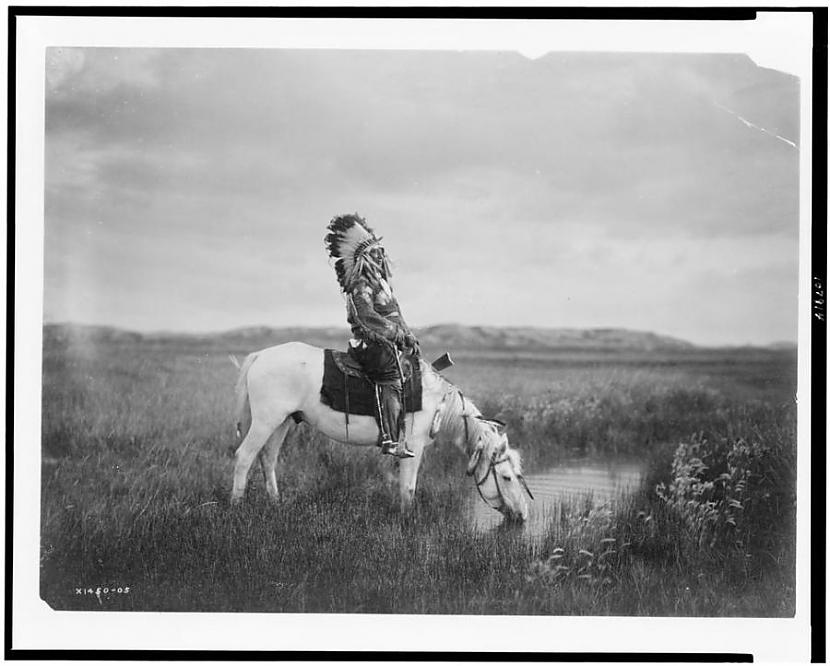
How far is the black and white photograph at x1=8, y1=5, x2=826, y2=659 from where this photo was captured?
428 cm

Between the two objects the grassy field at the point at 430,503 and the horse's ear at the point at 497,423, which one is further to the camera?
the horse's ear at the point at 497,423

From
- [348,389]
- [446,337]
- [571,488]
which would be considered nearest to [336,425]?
[348,389]

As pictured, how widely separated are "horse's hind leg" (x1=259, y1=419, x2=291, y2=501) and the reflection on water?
3.67ft

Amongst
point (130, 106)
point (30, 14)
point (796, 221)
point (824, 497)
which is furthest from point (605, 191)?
point (30, 14)

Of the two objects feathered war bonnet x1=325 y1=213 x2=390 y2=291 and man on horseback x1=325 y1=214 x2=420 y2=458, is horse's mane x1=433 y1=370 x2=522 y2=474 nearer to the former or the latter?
man on horseback x1=325 y1=214 x2=420 y2=458

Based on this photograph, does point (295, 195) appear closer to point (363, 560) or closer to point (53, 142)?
point (53, 142)

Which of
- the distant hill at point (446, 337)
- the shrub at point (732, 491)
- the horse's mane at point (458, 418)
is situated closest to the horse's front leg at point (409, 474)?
the horse's mane at point (458, 418)

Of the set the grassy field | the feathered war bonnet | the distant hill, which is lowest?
the grassy field

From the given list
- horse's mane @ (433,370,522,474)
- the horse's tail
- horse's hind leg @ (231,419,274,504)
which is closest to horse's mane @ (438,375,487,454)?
horse's mane @ (433,370,522,474)

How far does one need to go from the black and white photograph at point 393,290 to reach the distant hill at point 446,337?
2cm

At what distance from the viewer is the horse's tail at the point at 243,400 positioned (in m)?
4.30

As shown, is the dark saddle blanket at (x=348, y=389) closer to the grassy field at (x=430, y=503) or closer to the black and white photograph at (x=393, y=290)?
the black and white photograph at (x=393, y=290)

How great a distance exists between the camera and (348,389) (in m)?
4.28

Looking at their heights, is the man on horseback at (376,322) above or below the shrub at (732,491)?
above
